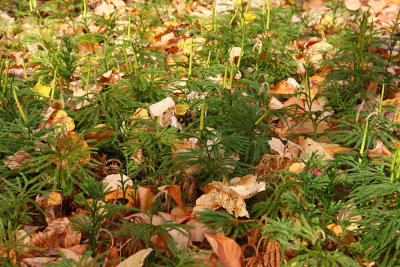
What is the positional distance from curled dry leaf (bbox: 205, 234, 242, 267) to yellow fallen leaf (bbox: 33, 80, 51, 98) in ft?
4.28

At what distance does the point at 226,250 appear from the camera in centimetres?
123

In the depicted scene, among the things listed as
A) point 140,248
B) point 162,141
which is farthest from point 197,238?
point 162,141

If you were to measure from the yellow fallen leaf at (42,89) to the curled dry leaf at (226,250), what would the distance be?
1.30m

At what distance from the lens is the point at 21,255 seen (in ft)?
4.04

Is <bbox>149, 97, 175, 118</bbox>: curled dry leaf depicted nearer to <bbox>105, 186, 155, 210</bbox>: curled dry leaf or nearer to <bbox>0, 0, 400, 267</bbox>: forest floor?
<bbox>0, 0, 400, 267</bbox>: forest floor

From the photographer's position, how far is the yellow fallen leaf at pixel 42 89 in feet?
6.63

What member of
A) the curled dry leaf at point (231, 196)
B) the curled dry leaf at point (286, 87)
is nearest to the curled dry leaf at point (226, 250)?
the curled dry leaf at point (231, 196)

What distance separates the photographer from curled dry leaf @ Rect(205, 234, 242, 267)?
122cm

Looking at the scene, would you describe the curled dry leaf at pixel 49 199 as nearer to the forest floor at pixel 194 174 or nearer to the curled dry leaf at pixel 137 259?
the forest floor at pixel 194 174

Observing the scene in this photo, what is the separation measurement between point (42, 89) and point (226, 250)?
143 cm

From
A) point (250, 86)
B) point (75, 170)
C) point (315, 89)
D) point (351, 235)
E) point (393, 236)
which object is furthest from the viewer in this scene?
point (315, 89)

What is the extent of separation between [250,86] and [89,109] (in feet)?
2.84

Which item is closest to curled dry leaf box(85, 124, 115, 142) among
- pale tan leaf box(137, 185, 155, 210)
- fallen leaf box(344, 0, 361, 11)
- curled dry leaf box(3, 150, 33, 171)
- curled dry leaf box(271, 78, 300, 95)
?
curled dry leaf box(3, 150, 33, 171)

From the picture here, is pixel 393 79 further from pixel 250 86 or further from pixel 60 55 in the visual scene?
pixel 60 55
